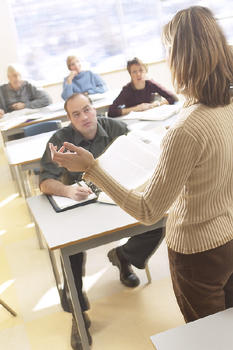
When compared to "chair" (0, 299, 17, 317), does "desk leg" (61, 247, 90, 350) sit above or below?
above

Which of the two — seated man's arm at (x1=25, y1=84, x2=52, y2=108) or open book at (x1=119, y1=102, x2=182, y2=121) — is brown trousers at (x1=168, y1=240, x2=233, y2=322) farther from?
seated man's arm at (x1=25, y1=84, x2=52, y2=108)

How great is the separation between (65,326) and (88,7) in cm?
620

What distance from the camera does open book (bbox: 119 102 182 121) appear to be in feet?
13.3

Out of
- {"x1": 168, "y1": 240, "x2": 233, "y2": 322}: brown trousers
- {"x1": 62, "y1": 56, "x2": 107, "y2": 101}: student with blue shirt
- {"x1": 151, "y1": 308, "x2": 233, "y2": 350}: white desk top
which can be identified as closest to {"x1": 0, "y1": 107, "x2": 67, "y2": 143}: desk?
{"x1": 62, "y1": 56, "x2": 107, "y2": 101}: student with blue shirt

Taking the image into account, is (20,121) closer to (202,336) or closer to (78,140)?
(78,140)

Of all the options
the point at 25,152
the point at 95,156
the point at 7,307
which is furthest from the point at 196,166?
the point at 25,152

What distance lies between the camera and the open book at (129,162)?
2.33 m

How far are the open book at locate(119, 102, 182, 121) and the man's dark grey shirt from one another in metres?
0.99

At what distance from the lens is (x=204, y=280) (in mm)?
1447

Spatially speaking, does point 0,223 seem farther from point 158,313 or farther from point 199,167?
point 199,167

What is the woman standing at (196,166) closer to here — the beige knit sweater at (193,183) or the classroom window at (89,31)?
the beige knit sweater at (193,183)

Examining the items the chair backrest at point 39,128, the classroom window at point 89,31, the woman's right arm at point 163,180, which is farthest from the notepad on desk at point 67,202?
the classroom window at point 89,31

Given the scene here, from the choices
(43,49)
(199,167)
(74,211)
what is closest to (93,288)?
(74,211)

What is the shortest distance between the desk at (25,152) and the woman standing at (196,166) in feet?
7.61
